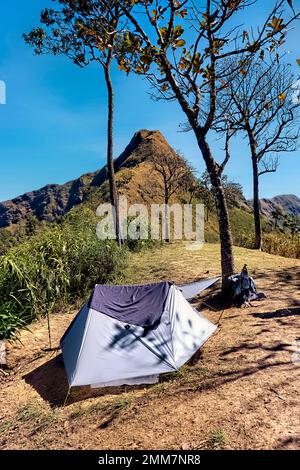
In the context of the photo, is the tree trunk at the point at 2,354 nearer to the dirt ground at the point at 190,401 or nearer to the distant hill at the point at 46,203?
the dirt ground at the point at 190,401

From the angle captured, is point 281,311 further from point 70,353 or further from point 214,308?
point 70,353

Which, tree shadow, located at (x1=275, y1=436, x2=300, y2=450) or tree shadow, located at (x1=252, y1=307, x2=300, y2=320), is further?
tree shadow, located at (x1=252, y1=307, x2=300, y2=320)

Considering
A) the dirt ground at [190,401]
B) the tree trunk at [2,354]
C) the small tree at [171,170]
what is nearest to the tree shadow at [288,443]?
the dirt ground at [190,401]

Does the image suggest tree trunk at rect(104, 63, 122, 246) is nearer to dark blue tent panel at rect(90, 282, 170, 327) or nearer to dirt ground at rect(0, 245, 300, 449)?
dark blue tent panel at rect(90, 282, 170, 327)

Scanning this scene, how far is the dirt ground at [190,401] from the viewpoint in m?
3.19

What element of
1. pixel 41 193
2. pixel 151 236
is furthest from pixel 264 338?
pixel 41 193

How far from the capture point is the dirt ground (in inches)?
126

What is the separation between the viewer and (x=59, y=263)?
8805mm

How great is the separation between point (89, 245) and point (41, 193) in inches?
7767

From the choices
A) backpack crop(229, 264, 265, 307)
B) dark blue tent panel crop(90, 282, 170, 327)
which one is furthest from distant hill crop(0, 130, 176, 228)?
dark blue tent panel crop(90, 282, 170, 327)

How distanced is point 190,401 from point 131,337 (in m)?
1.37

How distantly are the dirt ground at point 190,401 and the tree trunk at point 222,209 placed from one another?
1.36 meters

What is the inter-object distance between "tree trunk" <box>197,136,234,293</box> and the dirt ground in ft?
4.48

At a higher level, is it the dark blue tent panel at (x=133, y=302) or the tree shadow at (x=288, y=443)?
the dark blue tent panel at (x=133, y=302)
